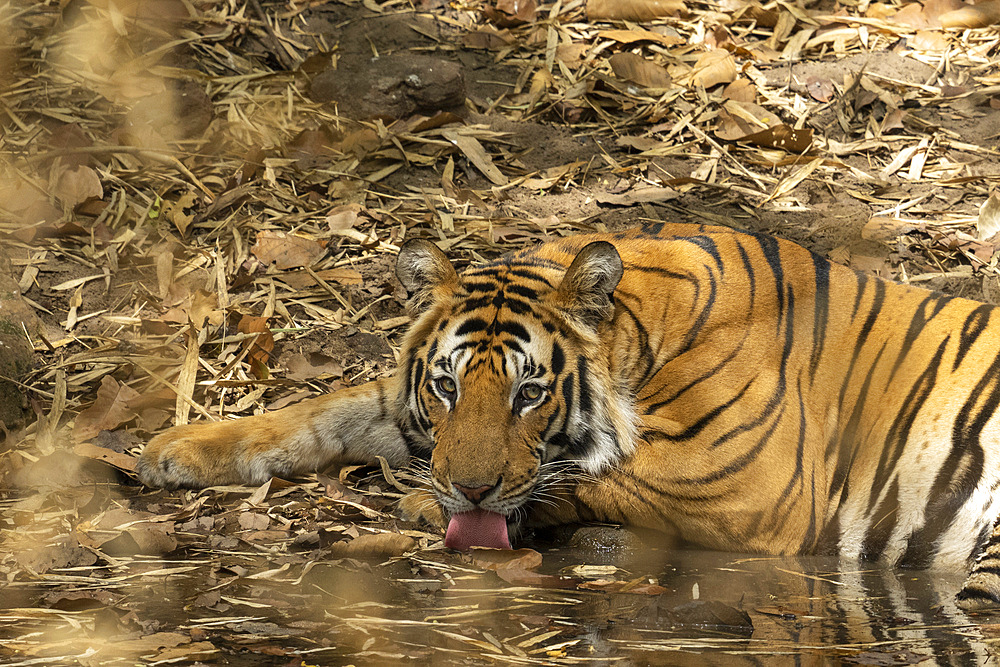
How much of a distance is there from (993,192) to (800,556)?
2.62m

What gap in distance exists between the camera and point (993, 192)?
464 cm

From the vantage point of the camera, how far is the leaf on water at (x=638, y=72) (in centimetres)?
538

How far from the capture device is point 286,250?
13.7 ft

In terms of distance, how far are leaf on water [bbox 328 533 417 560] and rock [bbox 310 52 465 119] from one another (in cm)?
278

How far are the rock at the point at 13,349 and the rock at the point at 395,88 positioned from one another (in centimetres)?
190

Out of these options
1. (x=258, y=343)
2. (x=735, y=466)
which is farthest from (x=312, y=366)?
(x=735, y=466)

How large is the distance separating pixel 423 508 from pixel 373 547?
11.1 inches

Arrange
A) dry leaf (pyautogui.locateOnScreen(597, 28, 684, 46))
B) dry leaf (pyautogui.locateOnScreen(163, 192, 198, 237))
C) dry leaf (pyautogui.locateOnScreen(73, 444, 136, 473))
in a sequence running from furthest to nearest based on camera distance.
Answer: dry leaf (pyautogui.locateOnScreen(597, 28, 684, 46)) < dry leaf (pyautogui.locateOnScreen(163, 192, 198, 237)) < dry leaf (pyautogui.locateOnScreen(73, 444, 136, 473))

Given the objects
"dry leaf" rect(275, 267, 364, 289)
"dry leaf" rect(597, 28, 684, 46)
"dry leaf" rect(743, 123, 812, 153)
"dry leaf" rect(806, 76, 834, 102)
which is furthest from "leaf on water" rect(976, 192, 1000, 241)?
"dry leaf" rect(275, 267, 364, 289)

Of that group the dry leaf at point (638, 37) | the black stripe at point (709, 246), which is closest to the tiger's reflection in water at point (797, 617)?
the black stripe at point (709, 246)

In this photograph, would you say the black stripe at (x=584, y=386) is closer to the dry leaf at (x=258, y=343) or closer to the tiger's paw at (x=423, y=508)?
the tiger's paw at (x=423, y=508)

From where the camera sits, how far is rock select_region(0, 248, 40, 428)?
326cm

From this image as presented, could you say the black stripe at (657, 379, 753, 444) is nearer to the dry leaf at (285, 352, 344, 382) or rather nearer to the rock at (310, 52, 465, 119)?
the dry leaf at (285, 352, 344, 382)

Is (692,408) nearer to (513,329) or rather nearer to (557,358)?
(557,358)
